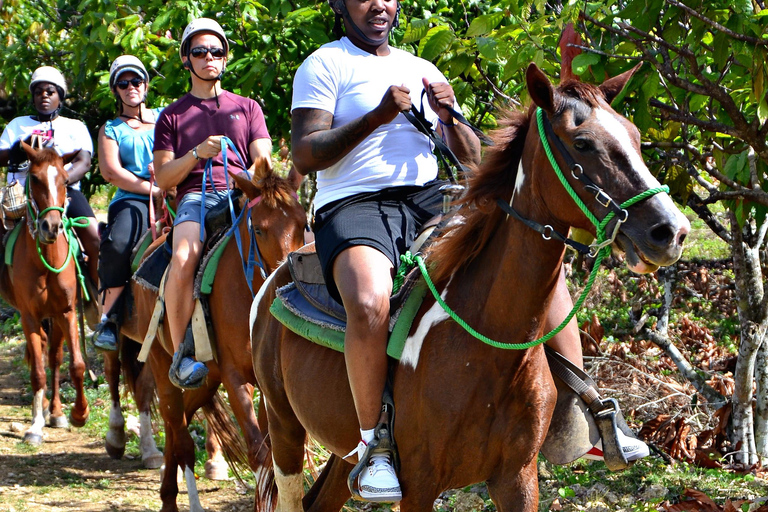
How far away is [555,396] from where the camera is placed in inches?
132

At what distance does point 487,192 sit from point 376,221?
0.64 m

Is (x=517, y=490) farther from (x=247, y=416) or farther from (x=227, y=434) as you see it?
(x=227, y=434)

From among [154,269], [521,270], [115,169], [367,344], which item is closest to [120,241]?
[115,169]

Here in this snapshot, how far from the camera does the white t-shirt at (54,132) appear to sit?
906cm

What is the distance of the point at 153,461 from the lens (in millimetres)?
7852

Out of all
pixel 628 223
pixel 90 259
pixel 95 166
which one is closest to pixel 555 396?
pixel 628 223

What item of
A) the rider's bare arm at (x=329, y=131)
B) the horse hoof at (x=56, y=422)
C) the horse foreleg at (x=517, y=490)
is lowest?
the horse foreleg at (x=517, y=490)

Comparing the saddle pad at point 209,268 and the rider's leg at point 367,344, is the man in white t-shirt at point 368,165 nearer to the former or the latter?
the rider's leg at point 367,344

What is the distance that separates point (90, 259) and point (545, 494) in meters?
5.76

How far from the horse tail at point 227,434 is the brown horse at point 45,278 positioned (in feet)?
9.33

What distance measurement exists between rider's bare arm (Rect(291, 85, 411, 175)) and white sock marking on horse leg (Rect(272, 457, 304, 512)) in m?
1.74

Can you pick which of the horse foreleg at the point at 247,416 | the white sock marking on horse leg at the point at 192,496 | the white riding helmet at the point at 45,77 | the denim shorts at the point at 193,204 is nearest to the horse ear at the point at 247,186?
the denim shorts at the point at 193,204

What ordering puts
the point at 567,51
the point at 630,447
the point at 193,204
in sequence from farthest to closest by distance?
1. the point at 193,204
2. the point at 567,51
3. the point at 630,447

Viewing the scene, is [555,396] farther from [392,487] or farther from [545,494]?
[545,494]
